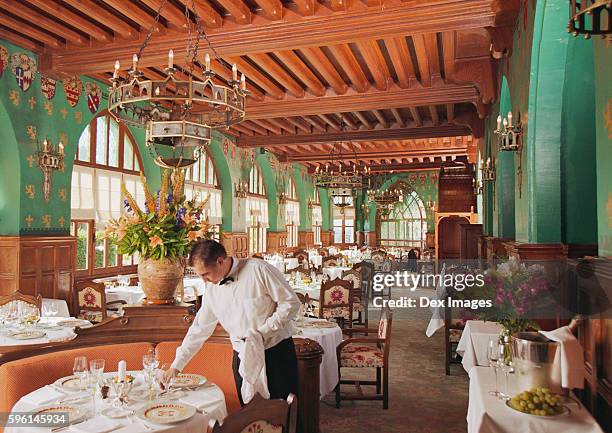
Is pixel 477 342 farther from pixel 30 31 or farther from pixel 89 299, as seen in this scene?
pixel 30 31

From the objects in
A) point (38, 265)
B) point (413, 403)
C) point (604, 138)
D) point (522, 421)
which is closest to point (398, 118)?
point (413, 403)

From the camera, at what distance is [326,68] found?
782cm

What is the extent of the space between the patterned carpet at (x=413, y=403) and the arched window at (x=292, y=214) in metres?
12.1

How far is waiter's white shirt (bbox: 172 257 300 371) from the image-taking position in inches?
113

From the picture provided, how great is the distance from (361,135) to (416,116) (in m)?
1.87

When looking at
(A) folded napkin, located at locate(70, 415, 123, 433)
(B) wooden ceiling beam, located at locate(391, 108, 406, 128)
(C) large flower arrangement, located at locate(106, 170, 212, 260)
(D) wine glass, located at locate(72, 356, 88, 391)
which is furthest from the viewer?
(B) wooden ceiling beam, located at locate(391, 108, 406, 128)

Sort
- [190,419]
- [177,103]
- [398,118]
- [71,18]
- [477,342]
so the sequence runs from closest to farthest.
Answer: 1. [190,419]
2. [177,103]
3. [477,342]
4. [71,18]
5. [398,118]

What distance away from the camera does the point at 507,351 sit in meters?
2.99

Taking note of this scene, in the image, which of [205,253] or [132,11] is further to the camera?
[132,11]

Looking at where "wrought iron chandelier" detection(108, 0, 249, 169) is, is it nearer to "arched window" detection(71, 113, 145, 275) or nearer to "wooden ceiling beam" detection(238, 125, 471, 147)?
"arched window" detection(71, 113, 145, 275)

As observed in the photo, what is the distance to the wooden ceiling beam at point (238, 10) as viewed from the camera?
5545mm

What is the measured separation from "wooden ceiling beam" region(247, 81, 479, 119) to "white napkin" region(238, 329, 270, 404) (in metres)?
6.68

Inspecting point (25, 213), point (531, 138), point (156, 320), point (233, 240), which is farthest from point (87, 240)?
point (531, 138)

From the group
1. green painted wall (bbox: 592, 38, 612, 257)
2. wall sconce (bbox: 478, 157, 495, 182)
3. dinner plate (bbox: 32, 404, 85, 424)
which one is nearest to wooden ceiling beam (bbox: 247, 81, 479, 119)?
wall sconce (bbox: 478, 157, 495, 182)
